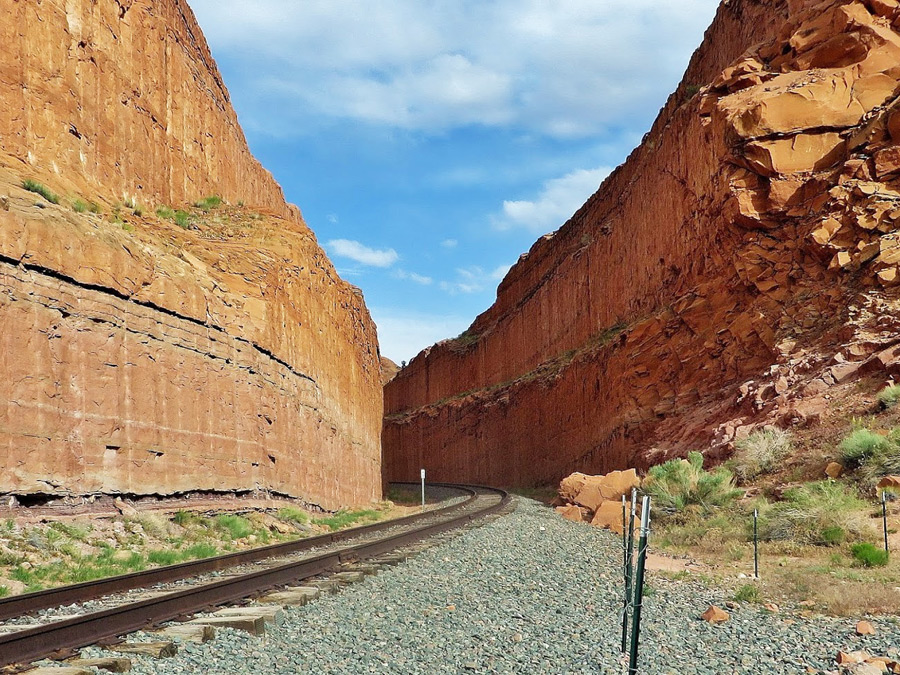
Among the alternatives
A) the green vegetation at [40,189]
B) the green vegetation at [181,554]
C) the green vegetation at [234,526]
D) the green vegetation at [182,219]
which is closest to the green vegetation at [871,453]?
the green vegetation at [181,554]

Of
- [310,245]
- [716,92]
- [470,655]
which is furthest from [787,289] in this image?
[470,655]

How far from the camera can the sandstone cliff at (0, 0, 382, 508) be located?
13609 millimetres

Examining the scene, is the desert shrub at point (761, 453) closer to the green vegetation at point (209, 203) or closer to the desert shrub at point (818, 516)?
the desert shrub at point (818, 516)

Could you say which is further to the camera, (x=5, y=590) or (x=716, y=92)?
(x=716, y=92)

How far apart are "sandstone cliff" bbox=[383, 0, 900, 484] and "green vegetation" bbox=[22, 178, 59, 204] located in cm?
1771

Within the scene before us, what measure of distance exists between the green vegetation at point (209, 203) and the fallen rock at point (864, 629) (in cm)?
2330

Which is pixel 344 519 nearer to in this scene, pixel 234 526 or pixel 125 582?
pixel 234 526

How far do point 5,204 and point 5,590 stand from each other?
6.70 meters

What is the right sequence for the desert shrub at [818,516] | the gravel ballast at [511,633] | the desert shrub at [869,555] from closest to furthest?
the gravel ballast at [511,633], the desert shrub at [869,555], the desert shrub at [818,516]

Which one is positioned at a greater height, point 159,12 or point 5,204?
point 159,12

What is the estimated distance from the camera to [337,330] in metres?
34.4

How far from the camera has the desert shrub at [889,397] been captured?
18.3 meters

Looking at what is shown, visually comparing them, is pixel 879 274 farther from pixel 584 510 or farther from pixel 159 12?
→ pixel 159 12

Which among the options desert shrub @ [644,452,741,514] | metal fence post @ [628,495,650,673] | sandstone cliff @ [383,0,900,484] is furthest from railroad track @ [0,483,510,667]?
sandstone cliff @ [383,0,900,484]
